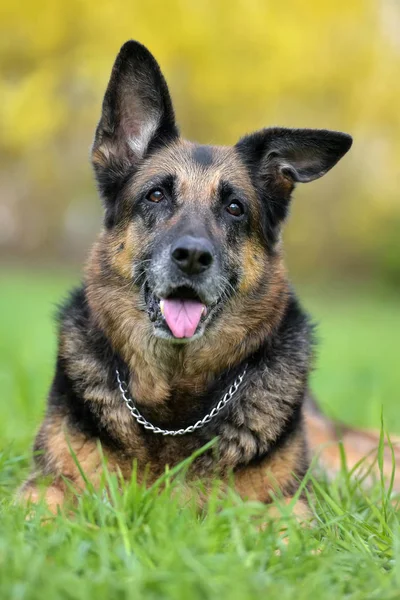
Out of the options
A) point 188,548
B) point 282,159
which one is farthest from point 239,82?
point 188,548

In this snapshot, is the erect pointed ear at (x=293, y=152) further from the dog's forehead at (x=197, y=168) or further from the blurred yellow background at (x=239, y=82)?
the blurred yellow background at (x=239, y=82)

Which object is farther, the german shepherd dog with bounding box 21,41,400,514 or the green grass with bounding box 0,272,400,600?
the german shepherd dog with bounding box 21,41,400,514

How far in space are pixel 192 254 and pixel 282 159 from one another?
3.41ft

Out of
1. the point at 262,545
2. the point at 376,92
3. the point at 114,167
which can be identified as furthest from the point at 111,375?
the point at 376,92

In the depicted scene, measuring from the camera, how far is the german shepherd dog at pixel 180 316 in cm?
370

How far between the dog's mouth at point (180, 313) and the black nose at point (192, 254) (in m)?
0.11

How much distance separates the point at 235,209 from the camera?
4.12m

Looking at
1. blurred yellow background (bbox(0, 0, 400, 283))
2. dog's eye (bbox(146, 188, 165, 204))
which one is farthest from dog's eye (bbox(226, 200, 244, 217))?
blurred yellow background (bbox(0, 0, 400, 283))

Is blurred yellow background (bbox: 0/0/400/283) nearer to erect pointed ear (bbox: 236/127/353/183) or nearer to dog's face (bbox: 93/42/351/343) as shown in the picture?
dog's face (bbox: 93/42/351/343)

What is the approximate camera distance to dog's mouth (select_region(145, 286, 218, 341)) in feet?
12.3

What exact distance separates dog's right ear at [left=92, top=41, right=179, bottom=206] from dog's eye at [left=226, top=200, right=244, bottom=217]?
57cm

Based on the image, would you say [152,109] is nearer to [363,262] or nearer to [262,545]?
[262,545]

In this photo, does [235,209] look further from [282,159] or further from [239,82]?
[239,82]

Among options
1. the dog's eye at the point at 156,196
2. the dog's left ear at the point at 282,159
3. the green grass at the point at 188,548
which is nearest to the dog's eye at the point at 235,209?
the dog's left ear at the point at 282,159
